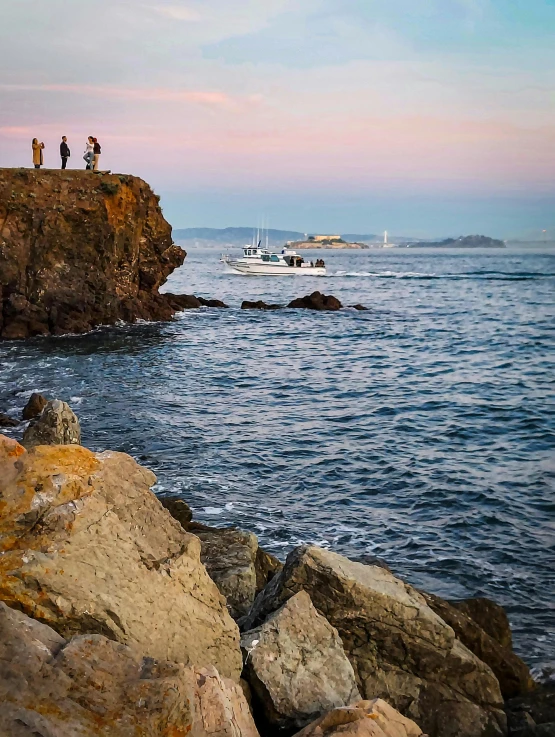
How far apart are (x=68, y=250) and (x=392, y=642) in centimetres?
3370

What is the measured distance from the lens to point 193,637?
5.17 meters

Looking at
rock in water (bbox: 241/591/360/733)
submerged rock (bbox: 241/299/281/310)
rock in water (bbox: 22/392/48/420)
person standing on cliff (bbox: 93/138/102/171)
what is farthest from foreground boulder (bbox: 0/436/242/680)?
submerged rock (bbox: 241/299/281/310)

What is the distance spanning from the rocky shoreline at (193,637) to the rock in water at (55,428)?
5423 millimetres

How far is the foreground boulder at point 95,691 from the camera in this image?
3.75 m

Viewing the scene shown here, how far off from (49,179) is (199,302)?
738 inches

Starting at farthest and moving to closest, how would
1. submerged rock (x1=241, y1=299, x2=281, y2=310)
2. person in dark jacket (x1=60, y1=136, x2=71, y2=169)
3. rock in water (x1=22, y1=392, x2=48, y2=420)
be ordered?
submerged rock (x1=241, y1=299, x2=281, y2=310) < person in dark jacket (x1=60, y1=136, x2=71, y2=169) < rock in water (x1=22, y1=392, x2=48, y2=420)

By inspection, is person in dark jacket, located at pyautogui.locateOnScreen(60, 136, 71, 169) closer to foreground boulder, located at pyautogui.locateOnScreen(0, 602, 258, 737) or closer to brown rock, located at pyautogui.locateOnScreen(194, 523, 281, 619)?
brown rock, located at pyautogui.locateOnScreen(194, 523, 281, 619)

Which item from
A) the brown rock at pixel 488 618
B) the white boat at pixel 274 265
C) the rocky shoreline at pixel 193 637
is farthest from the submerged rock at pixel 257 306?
the rocky shoreline at pixel 193 637

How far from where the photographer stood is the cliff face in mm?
34562

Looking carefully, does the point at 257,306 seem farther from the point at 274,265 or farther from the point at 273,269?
the point at 273,269

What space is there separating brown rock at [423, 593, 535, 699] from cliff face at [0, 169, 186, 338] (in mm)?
30146

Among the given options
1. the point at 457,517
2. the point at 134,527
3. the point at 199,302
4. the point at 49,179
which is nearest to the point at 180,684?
the point at 134,527

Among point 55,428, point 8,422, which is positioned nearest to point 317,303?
point 8,422

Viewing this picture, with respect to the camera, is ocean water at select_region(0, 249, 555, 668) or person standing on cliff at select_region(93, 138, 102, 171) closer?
ocean water at select_region(0, 249, 555, 668)
